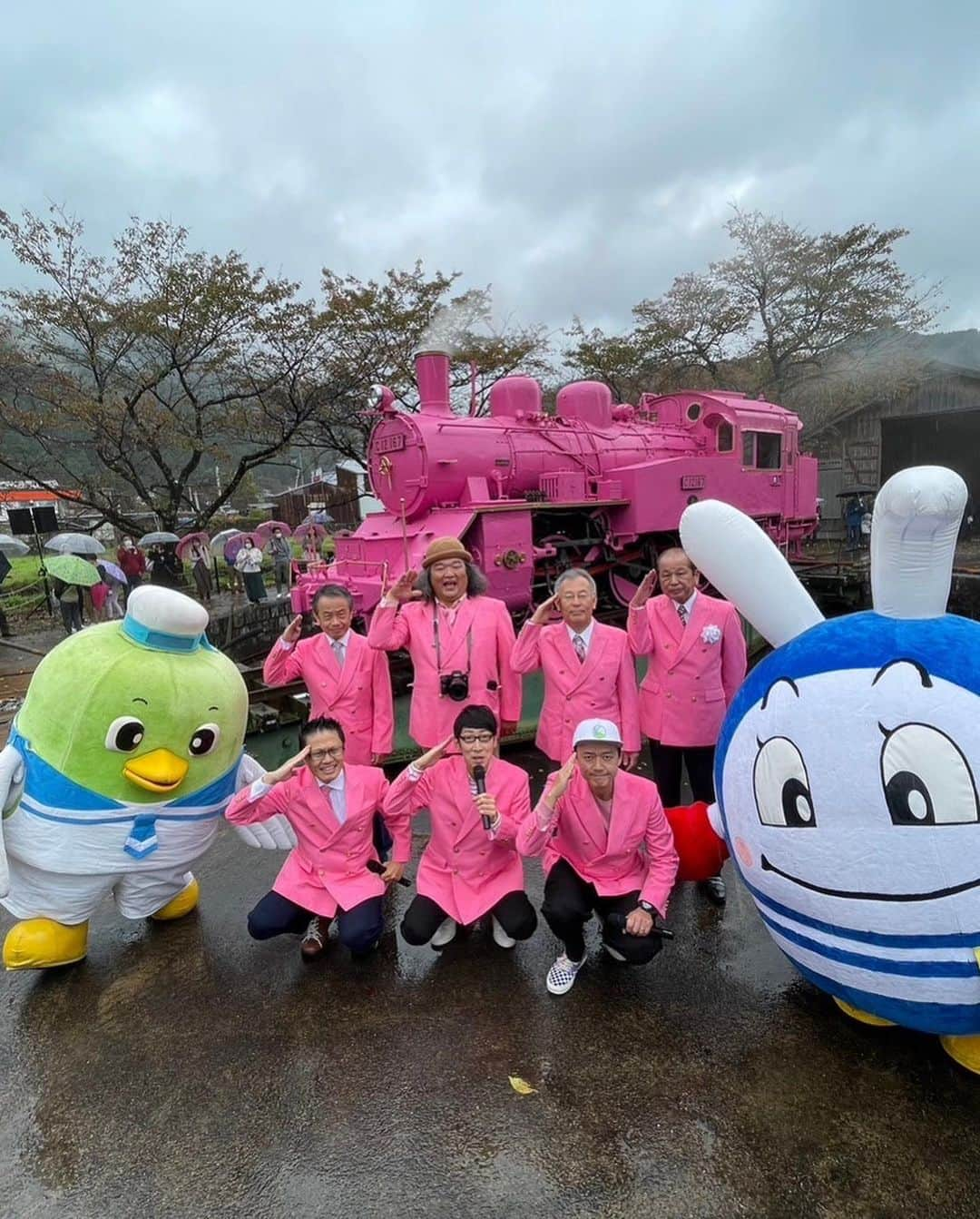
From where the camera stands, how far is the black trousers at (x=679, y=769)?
3.12m

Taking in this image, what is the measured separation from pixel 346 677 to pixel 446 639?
1.72 ft

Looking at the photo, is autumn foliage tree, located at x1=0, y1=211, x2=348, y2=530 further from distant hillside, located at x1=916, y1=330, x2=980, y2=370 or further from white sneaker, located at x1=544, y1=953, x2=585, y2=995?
distant hillside, located at x1=916, y1=330, x2=980, y2=370

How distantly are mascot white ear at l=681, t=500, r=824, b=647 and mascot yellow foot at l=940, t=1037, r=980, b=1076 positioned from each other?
125 centimetres

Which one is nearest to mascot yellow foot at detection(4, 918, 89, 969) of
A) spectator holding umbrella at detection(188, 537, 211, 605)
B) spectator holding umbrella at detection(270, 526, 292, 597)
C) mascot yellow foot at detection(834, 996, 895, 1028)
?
mascot yellow foot at detection(834, 996, 895, 1028)

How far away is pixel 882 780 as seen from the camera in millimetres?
1668

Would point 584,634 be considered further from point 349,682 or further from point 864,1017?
point 864,1017

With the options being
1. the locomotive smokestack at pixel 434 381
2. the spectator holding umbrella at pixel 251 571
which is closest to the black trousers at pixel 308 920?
the locomotive smokestack at pixel 434 381

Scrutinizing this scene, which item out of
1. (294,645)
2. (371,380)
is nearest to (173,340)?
(371,380)

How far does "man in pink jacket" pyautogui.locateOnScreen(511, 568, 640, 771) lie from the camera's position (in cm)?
295

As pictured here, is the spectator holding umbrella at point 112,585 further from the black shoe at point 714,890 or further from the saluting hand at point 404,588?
the black shoe at point 714,890

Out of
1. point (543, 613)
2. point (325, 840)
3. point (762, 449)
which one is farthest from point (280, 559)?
point (325, 840)

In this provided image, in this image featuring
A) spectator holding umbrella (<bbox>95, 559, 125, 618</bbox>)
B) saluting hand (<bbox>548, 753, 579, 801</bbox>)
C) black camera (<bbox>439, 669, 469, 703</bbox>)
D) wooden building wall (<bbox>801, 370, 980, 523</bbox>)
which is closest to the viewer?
saluting hand (<bbox>548, 753, 579, 801</bbox>)

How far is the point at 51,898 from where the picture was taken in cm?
255

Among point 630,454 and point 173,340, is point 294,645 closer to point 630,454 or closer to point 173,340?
point 630,454
